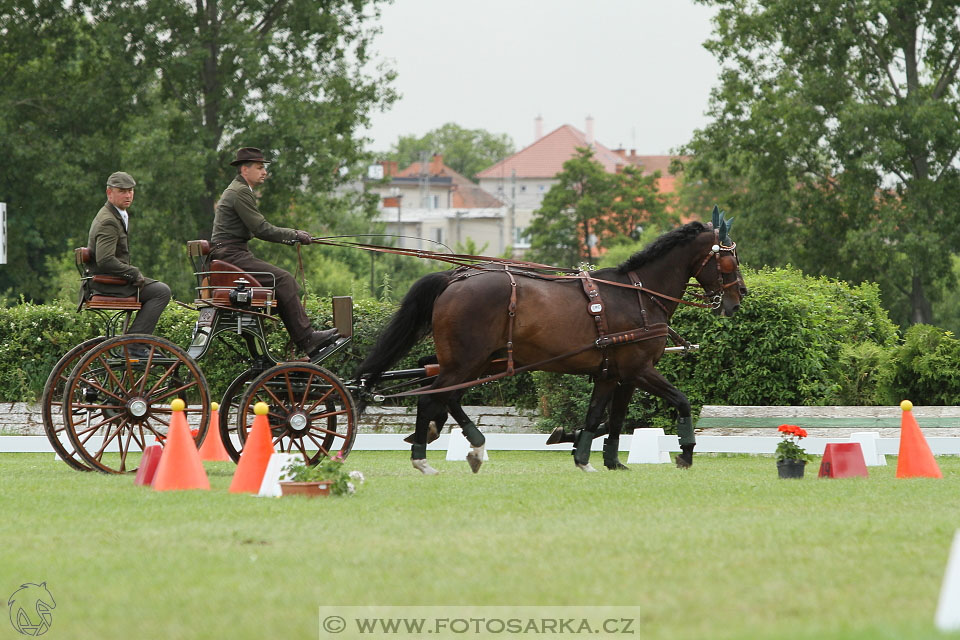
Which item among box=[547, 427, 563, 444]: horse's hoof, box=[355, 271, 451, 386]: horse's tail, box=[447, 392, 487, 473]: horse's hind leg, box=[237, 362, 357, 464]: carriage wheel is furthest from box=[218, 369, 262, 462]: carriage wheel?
box=[547, 427, 563, 444]: horse's hoof

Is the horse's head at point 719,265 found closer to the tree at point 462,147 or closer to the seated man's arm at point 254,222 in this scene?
the seated man's arm at point 254,222

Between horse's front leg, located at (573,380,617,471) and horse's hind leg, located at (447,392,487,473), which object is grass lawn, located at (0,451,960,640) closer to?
horse's hind leg, located at (447,392,487,473)

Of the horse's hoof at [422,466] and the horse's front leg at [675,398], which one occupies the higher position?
the horse's front leg at [675,398]

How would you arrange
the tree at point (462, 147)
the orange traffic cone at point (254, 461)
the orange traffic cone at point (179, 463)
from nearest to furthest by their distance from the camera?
the orange traffic cone at point (254, 461), the orange traffic cone at point (179, 463), the tree at point (462, 147)

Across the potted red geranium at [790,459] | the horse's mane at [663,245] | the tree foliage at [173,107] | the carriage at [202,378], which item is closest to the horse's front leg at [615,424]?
the horse's mane at [663,245]

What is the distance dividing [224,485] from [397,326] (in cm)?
226

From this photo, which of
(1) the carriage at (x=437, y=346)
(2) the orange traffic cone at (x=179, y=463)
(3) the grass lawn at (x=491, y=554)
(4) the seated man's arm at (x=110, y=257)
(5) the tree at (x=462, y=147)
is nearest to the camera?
(3) the grass lawn at (x=491, y=554)

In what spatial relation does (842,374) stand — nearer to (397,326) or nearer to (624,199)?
(397,326)

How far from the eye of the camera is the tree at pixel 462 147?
472 ft

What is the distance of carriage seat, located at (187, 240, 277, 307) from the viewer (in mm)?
9883

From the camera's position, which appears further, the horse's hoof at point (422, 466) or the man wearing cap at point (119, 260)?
the horse's hoof at point (422, 466)

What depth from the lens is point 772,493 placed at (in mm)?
8766

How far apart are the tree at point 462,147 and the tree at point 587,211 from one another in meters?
68.6

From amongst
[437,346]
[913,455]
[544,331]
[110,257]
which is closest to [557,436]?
[544,331]
